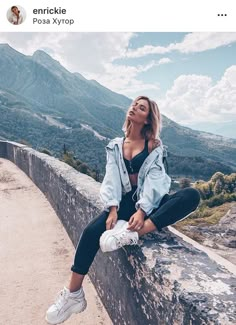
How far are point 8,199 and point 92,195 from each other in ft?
14.9

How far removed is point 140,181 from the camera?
120 inches

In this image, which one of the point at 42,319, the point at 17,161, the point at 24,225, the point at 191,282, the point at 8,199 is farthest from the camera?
the point at 17,161

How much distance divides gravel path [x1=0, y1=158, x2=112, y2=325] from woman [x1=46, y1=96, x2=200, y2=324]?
36 centimetres

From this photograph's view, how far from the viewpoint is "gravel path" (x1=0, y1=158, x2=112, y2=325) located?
3.32 metres

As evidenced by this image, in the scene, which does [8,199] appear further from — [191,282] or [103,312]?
[191,282]

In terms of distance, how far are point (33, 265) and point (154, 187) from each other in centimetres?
229

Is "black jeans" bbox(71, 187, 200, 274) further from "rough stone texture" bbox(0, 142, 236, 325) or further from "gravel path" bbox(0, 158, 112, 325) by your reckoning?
"gravel path" bbox(0, 158, 112, 325)

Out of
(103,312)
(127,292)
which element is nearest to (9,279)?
(103,312)

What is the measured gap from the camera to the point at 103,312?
10.9ft

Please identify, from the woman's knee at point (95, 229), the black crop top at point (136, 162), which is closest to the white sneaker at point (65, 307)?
the woman's knee at point (95, 229)

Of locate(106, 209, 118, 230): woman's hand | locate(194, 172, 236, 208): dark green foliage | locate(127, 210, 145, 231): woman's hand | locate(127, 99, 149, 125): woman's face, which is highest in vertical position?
locate(127, 99, 149, 125): woman's face

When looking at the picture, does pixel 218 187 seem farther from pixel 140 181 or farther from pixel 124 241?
pixel 124 241
